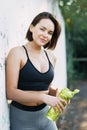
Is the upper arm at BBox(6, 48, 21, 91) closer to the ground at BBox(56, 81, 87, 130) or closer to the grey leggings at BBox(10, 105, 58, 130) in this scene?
the grey leggings at BBox(10, 105, 58, 130)

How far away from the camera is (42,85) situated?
9.83 feet

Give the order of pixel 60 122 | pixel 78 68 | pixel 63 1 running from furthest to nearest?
pixel 78 68, pixel 63 1, pixel 60 122

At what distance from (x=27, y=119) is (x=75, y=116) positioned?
5.39 m

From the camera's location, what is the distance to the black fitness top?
2.89 meters

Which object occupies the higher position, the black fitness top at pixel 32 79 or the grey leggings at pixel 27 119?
the black fitness top at pixel 32 79

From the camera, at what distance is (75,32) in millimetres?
16312

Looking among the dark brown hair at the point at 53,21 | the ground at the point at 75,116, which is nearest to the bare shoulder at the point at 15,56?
the dark brown hair at the point at 53,21

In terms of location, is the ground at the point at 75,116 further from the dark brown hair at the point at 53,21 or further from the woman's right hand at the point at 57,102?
the woman's right hand at the point at 57,102

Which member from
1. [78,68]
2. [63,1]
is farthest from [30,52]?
[78,68]

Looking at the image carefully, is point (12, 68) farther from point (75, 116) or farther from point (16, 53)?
point (75, 116)

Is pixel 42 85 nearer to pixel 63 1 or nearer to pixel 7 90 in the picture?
pixel 7 90

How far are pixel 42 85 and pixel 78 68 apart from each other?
13868 mm

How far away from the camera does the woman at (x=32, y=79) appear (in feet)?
9.40

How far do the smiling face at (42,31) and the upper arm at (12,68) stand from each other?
209 millimetres
